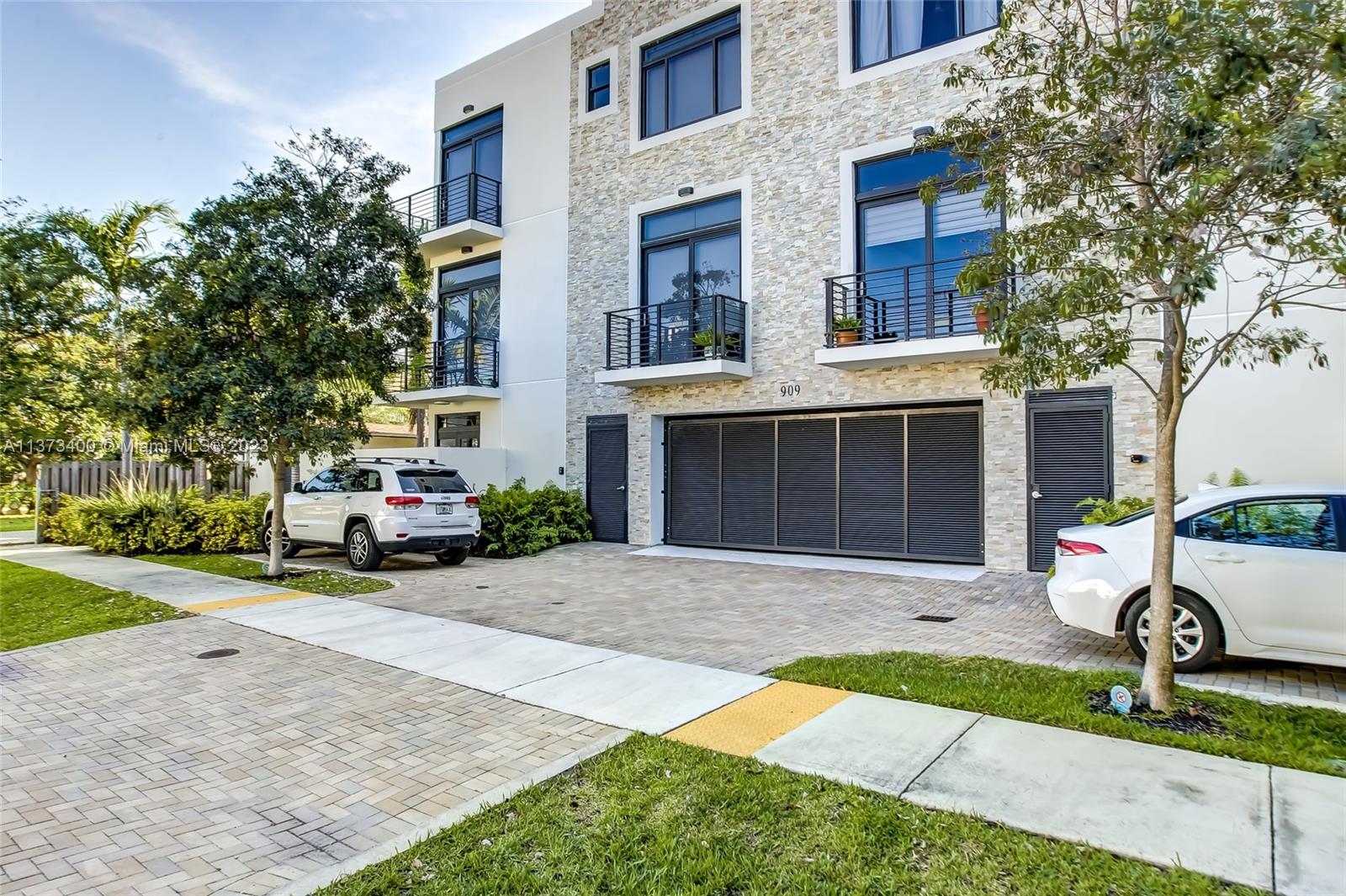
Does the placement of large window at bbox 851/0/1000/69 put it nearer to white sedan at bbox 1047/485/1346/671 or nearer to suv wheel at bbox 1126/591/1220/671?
white sedan at bbox 1047/485/1346/671

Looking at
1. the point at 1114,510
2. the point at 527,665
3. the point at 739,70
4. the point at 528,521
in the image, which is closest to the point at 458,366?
the point at 528,521

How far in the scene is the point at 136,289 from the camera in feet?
35.0

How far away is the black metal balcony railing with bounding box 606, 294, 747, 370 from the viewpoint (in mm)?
13453

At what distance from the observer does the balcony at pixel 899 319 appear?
36.4 feet

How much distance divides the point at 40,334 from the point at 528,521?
8040mm

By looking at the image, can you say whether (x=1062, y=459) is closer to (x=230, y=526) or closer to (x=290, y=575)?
(x=290, y=575)

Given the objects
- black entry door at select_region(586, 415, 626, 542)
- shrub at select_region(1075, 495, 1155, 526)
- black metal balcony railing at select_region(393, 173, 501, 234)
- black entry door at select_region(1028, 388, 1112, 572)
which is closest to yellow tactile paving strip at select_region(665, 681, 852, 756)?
shrub at select_region(1075, 495, 1155, 526)

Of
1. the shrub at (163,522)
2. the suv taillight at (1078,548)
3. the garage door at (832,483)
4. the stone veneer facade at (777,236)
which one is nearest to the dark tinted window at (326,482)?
the shrub at (163,522)

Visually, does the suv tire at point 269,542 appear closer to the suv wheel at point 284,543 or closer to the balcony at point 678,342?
the suv wheel at point 284,543

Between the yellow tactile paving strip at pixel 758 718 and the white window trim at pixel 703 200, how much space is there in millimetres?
9077

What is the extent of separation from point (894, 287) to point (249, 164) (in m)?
10.0

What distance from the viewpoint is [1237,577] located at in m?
5.47

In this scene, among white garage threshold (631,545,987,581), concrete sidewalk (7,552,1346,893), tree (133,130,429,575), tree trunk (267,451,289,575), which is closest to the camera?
Answer: concrete sidewalk (7,552,1346,893)

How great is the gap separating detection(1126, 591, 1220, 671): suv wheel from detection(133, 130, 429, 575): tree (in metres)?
9.96
